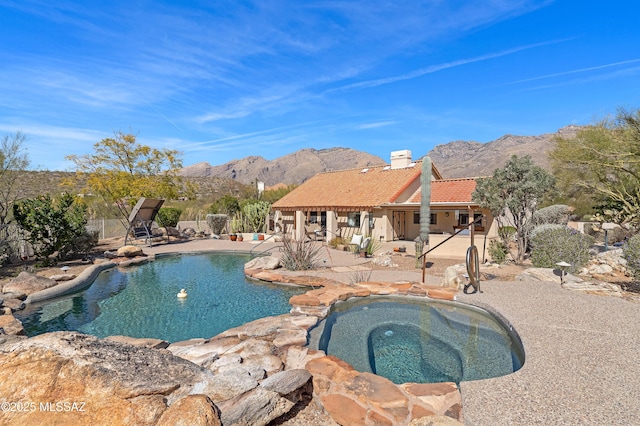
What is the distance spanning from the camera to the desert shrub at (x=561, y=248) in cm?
1110

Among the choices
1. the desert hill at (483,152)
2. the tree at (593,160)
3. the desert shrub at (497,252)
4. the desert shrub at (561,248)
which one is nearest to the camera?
the desert shrub at (561,248)

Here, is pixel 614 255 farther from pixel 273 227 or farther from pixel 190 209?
pixel 190 209

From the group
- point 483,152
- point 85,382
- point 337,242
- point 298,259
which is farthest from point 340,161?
point 85,382

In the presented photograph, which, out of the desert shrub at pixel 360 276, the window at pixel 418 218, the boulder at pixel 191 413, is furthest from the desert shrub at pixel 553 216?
the boulder at pixel 191 413

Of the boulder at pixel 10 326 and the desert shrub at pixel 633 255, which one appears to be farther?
the desert shrub at pixel 633 255

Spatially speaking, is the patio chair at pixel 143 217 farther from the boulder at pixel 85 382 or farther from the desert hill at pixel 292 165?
the desert hill at pixel 292 165

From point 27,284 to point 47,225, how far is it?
433 centimetres

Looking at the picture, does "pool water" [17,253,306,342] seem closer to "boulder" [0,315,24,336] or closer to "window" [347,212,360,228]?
"boulder" [0,315,24,336]

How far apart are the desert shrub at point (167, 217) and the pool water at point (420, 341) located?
74.7ft

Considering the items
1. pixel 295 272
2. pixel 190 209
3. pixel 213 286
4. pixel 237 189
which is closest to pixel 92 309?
pixel 213 286

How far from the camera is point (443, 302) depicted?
8.48 metres

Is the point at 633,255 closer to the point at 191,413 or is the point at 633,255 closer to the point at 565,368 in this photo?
the point at 565,368

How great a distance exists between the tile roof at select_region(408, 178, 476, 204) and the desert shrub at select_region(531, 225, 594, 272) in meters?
8.34

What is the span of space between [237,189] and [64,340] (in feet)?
169
